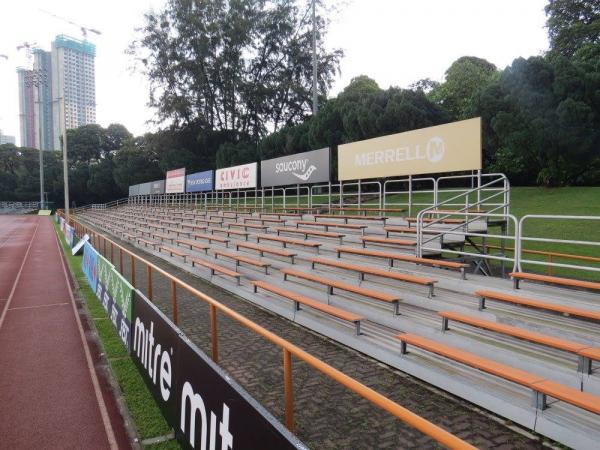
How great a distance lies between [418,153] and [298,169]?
5.32m

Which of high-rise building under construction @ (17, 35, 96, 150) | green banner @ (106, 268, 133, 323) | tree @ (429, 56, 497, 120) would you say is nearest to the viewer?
green banner @ (106, 268, 133, 323)

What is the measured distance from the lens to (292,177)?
14258 millimetres

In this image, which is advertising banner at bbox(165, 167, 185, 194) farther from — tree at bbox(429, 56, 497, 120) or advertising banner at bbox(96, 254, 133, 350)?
tree at bbox(429, 56, 497, 120)

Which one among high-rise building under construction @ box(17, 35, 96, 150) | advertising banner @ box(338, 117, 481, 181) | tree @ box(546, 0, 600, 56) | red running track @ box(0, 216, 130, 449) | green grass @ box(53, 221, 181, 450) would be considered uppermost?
tree @ box(546, 0, 600, 56)

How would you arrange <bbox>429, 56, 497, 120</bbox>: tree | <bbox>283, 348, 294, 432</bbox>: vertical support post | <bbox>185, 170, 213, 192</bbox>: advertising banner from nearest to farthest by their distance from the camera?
1. <bbox>283, 348, 294, 432</bbox>: vertical support post
2. <bbox>185, 170, 213, 192</bbox>: advertising banner
3. <bbox>429, 56, 497, 120</bbox>: tree

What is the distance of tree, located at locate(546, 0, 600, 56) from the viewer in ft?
86.8

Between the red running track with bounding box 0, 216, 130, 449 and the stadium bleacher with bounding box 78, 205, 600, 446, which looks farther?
the red running track with bounding box 0, 216, 130, 449

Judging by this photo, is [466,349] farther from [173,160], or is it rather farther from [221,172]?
[173,160]

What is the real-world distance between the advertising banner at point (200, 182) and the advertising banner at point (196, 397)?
54.8 ft

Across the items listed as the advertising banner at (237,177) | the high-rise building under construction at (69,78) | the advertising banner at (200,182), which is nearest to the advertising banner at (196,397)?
the advertising banner at (237,177)

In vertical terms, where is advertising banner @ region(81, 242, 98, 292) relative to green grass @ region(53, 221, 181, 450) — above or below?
above

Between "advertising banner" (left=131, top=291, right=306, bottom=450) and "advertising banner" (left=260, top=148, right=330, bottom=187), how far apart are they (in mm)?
8349

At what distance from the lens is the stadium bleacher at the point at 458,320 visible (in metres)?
3.57

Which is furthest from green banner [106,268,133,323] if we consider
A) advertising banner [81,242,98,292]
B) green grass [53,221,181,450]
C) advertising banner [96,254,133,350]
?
advertising banner [81,242,98,292]
